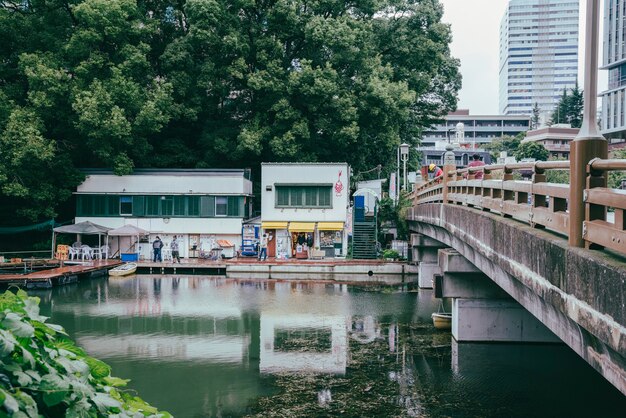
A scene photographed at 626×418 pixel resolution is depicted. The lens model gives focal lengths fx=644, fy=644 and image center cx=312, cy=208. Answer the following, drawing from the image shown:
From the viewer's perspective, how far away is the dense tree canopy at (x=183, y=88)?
128ft

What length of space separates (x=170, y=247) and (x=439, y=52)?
2496 cm

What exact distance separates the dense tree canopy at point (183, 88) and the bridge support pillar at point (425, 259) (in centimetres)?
1214

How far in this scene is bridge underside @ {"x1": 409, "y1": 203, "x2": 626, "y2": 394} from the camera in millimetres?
5570

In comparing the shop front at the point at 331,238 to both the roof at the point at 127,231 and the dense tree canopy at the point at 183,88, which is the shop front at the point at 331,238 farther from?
the roof at the point at 127,231

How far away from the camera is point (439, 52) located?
49.1m

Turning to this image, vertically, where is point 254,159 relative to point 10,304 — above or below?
above

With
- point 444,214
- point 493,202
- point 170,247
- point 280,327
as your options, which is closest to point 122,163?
point 170,247

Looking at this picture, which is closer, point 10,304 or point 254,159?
point 10,304

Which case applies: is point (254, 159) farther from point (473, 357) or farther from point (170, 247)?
point (473, 357)

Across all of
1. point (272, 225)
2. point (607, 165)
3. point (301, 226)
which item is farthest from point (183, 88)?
point (607, 165)

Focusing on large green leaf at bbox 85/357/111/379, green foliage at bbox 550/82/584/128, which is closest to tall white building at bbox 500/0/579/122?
green foliage at bbox 550/82/584/128

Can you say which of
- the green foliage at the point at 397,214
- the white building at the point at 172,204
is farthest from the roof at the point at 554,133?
the white building at the point at 172,204

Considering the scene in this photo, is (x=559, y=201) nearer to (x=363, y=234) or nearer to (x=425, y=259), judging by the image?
(x=425, y=259)

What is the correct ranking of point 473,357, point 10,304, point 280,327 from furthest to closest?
point 280,327, point 473,357, point 10,304
